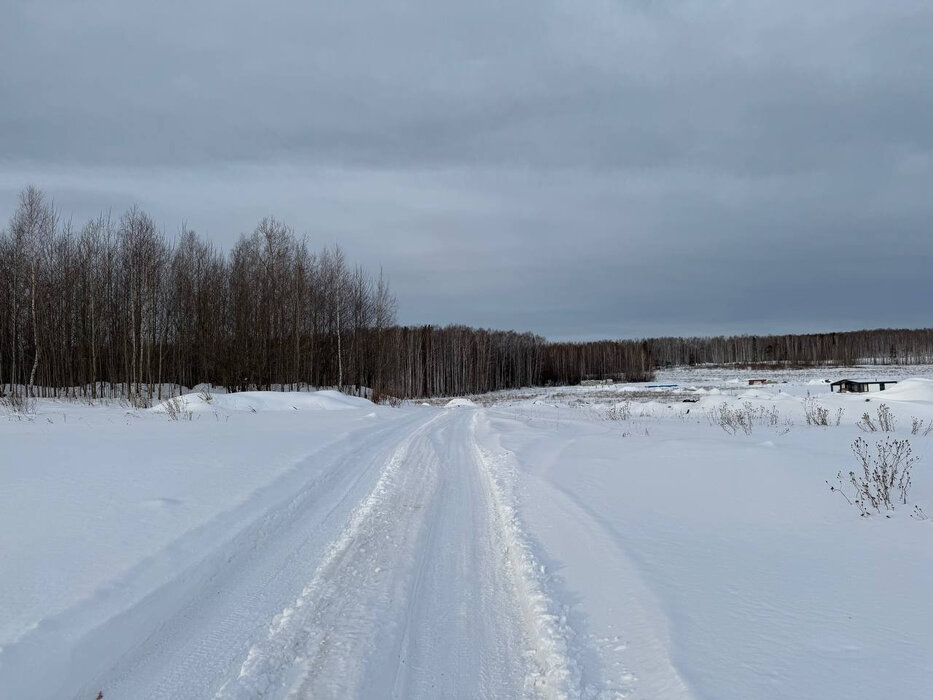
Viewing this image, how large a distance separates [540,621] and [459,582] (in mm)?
852

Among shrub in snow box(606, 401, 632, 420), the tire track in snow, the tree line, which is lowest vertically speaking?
shrub in snow box(606, 401, 632, 420)

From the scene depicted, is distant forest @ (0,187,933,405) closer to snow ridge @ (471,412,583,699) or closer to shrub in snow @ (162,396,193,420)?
shrub in snow @ (162,396,193,420)

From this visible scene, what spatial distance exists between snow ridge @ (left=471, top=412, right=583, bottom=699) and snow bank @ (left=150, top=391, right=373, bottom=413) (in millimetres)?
15181

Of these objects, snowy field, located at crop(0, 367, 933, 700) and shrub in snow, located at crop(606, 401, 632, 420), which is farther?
shrub in snow, located at crop(606, 401, 632, 420)

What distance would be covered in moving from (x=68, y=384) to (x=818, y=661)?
43161 mm

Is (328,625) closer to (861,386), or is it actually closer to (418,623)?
(418,623)

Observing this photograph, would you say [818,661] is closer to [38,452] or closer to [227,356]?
[38,452]

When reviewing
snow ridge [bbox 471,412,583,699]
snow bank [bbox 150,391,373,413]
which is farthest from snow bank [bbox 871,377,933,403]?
snow ridge [bbox 471,412,583,699]

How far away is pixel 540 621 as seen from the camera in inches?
129

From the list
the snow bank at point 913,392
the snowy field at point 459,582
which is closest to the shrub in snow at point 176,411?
the snowy field at point 459,582

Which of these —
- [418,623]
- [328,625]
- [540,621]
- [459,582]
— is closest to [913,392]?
[459,582]

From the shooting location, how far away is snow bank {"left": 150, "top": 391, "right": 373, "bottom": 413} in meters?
19.5

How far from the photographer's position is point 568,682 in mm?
2637

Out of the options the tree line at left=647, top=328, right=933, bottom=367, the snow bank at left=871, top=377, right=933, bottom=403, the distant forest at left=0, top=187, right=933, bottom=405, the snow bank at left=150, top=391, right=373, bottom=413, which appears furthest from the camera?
the tree line at left=647, top=328, right=933, bottom=367
